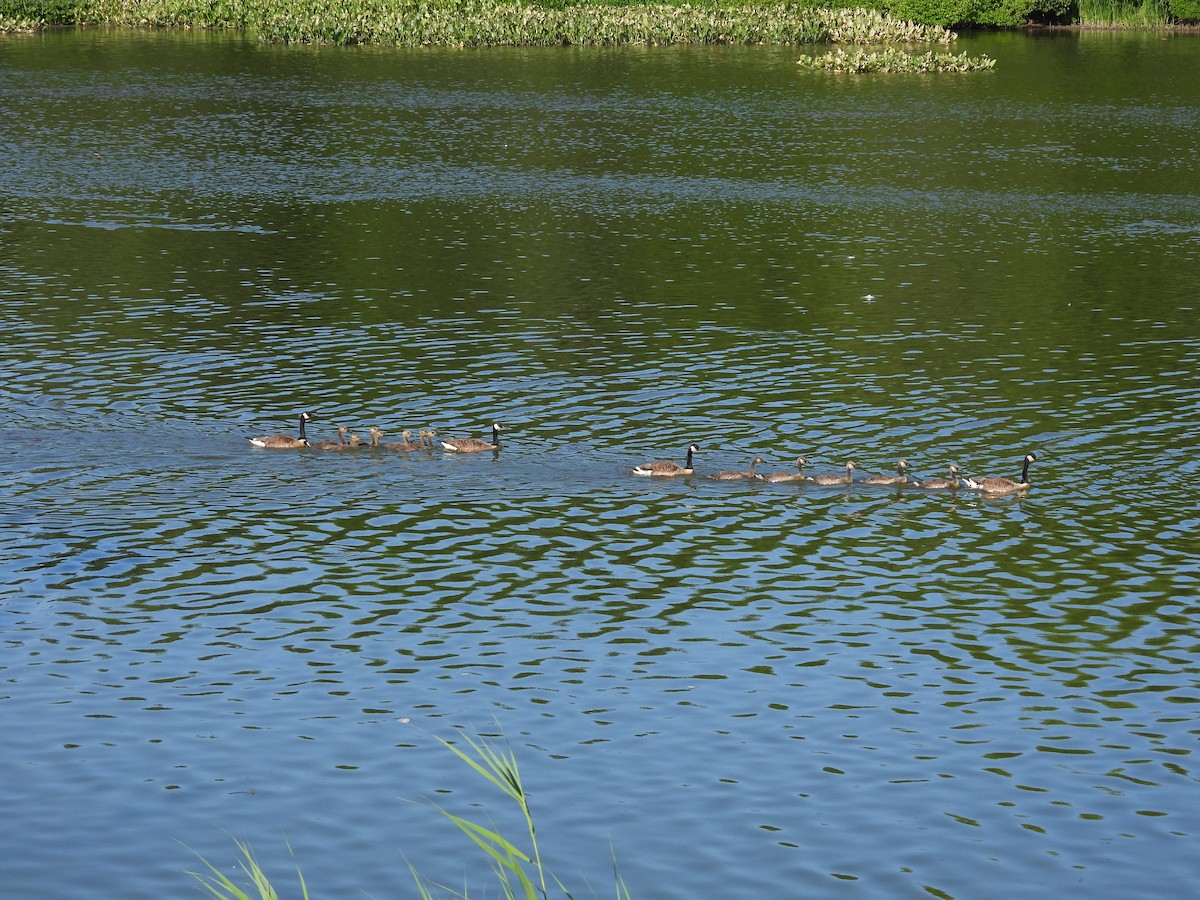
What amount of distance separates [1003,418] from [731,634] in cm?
1540

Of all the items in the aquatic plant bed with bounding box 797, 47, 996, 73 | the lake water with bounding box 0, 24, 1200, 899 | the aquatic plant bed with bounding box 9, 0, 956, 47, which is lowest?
the lake water with bounding box 0, 24, 1200, 899

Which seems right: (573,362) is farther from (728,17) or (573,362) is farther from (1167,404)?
(728,17)

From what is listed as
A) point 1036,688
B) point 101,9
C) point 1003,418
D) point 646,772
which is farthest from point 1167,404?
point 101,9

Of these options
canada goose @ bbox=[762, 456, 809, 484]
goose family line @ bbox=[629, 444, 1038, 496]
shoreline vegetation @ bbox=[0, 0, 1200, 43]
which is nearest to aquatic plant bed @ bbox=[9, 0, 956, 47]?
shoreline vegetation @ bbox=[0, 0, 1200, 43]

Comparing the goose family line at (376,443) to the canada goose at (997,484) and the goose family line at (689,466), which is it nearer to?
the goose family line at (689,466)

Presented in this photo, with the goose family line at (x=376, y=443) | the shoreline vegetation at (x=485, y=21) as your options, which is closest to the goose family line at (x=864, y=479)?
the goose family line at (x=376, y=443)

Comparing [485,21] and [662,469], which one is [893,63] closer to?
[485,21]

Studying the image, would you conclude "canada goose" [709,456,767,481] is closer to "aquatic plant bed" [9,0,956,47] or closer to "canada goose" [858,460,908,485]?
"canada goose" [858,460,908,485]

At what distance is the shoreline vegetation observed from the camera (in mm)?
120562

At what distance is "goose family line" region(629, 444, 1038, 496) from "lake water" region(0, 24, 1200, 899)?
0.28 m

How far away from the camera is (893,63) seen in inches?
4370

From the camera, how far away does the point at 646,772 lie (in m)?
22.2

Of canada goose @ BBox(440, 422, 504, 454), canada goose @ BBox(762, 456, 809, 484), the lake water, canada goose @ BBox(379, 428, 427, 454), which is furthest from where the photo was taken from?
canada goose @ BBox(379, 428, 427, 454)

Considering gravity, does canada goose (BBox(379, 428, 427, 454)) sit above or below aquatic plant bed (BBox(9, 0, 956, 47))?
below
